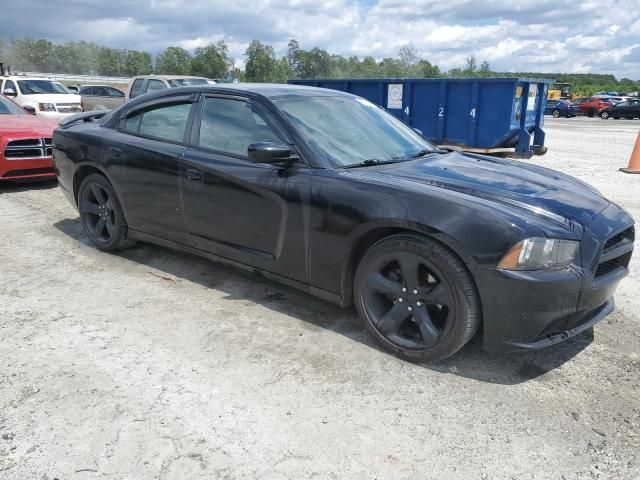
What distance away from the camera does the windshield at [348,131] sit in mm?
3658

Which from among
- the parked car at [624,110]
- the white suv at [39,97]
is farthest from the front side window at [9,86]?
Result: the parked car at [624,110]

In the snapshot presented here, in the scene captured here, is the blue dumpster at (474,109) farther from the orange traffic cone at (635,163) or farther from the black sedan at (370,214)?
the black sedan at (370,214)

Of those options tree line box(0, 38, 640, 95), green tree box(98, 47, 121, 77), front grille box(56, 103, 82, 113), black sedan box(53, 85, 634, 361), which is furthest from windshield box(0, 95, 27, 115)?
green tree box(98, 47, 121, 77)

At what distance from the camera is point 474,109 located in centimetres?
1275

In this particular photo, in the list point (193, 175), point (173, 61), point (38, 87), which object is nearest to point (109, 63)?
point (173, 61)

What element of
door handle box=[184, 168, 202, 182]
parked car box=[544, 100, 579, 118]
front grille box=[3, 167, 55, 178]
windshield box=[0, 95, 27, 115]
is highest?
windshield box=[0, 95, 27, 115]

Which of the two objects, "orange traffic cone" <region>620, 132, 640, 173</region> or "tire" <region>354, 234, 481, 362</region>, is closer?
"tire" <region>354, 234, 481, 362</region>

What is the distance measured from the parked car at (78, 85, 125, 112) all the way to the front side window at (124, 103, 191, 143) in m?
16.9

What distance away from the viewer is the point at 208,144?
408cm

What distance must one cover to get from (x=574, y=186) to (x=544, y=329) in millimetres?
1272

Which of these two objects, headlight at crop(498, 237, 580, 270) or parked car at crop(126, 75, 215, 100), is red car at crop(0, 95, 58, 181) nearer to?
parked car at crop(126, 75, 215, 100)

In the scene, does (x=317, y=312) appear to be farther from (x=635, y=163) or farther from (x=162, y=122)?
(x=635, y=163)

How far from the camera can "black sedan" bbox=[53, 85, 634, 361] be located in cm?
283

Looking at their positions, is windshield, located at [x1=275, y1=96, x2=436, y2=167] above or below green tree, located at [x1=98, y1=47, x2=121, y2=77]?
below
